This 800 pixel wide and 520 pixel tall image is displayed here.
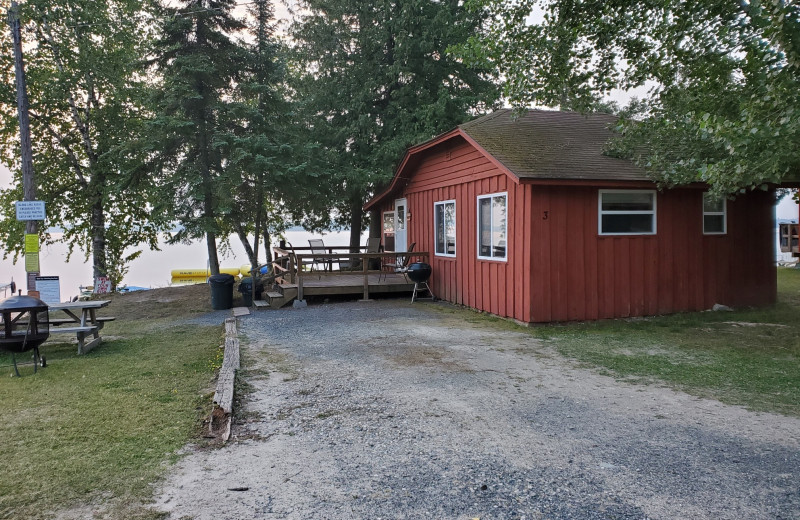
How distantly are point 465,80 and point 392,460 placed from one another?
16.6m

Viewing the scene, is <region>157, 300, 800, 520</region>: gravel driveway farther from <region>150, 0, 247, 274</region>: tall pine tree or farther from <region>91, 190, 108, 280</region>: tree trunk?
<region>91, 190, 108, 280</region>: tree trunk

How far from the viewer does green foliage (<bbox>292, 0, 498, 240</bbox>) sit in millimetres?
17219

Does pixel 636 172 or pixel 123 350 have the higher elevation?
pixel 636 172

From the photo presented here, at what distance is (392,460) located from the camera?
3.70 metres

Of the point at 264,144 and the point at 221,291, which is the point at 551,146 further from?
the point at 221,291

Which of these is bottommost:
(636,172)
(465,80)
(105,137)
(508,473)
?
(508,473)

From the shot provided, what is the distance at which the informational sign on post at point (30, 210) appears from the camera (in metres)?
10.4

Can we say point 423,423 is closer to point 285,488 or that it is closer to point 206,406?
point 285,488

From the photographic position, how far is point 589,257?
959 centimetres

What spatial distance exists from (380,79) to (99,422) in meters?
15.1

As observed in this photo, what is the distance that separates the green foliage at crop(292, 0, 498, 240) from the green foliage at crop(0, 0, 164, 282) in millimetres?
5730

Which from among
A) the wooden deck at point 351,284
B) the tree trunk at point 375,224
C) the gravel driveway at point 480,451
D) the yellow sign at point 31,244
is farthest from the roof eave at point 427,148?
the yellow sign at point 31,244

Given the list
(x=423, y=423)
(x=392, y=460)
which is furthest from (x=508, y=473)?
(x=423, y=423)

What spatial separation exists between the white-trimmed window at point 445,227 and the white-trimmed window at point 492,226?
1.33 m
